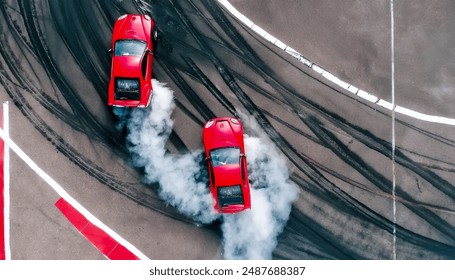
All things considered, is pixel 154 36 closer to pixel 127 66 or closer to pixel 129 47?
pixel 129 47

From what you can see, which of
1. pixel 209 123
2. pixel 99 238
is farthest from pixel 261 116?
pixel 99 238

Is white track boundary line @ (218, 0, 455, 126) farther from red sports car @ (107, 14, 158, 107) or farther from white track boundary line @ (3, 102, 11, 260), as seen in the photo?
white track boundary line @ (3, 102, 11, 260)

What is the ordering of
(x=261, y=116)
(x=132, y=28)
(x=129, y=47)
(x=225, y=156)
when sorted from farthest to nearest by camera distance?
1. (x=261, y=116)
2. (x=132, y=28)
3. (x=129, y=47)
4. (x=225, y=156)

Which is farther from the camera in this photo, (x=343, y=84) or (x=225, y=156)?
(x=343, y=84)

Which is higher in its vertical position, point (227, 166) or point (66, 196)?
point (227, 166)

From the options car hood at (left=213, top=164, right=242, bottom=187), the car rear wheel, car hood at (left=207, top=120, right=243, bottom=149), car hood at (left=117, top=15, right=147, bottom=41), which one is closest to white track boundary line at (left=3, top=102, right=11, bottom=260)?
car hood at (left=117, top=15, right=147, bottom=41)

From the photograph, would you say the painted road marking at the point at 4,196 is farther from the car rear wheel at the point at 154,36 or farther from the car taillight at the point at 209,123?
the car taillight at the point at 209,123

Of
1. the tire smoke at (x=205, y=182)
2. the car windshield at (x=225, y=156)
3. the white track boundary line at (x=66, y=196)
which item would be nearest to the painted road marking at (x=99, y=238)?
the white track boundary line at (x=66, y=196)
